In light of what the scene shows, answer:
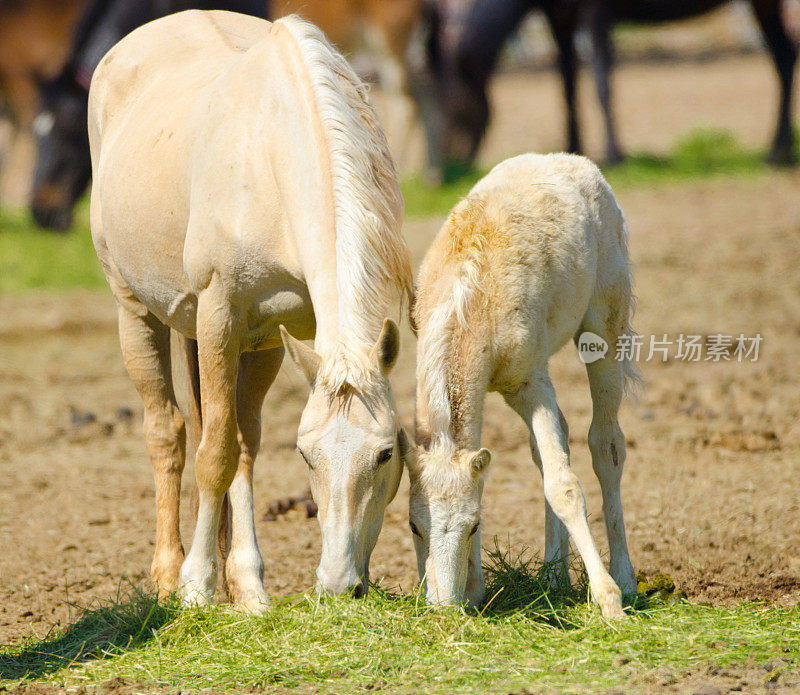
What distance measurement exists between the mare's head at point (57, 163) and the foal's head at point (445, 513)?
28.5ft

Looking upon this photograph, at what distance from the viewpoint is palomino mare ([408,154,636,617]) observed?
3271 mm

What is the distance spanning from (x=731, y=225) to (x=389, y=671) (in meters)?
7.39

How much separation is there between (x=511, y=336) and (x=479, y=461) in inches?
16.6

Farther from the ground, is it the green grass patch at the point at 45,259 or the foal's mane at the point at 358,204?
the foal's mane at the point at 358,204

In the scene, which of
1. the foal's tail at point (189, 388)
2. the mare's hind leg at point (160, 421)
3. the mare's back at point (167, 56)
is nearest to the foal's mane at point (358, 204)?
the mare's back at point (167, 56)

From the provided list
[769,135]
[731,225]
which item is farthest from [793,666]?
[769,135]

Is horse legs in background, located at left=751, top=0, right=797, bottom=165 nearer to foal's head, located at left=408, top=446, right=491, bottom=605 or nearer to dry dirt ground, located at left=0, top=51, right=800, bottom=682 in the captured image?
dry dirt ground, located at left=0, top=51, right=800, bottom=682

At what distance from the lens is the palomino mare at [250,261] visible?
3.13m

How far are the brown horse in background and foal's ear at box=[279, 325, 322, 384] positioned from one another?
10.8 m

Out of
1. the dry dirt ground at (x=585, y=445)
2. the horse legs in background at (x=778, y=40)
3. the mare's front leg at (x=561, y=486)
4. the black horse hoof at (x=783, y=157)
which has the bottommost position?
the dry dirt ground at (x=585, y=445)

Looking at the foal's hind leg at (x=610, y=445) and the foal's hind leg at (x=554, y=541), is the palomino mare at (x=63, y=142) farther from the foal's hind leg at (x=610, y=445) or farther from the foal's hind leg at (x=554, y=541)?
the foal's hind leg at (x=554, y=541)

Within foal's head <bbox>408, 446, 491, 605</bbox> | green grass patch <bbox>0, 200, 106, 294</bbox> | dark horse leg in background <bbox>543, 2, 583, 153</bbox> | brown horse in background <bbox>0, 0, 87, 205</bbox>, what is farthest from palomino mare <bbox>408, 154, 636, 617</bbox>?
brown horse in background <bbox>0, 0, 87, 205</bbox>

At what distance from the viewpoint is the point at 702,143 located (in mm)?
12031

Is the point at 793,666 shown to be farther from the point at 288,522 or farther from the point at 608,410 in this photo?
the point at 288,522
